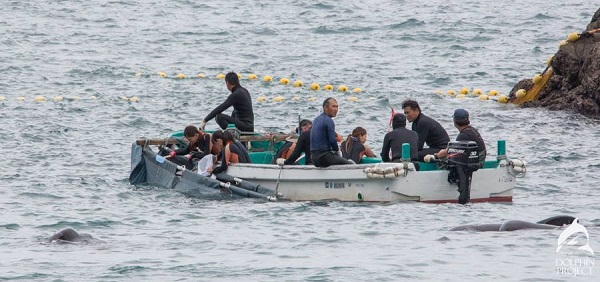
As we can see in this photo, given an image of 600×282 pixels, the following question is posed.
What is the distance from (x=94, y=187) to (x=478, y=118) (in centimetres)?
1160

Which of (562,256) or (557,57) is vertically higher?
(557,57)

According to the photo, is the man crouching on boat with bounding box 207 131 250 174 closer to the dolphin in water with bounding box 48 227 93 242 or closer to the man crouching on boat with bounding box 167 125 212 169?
the man crouching on boat with bounding box 167 125 212 169

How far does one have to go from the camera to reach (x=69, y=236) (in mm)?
16766

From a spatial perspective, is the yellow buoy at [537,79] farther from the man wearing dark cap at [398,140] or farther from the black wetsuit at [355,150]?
the man wearing dark cap at [398,140]

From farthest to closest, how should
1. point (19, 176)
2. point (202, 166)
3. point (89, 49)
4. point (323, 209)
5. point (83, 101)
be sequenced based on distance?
point (89, 49)
point (83, 101)
point (19, 176)
point (202, 166)
point (323, 209)

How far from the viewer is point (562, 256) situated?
1574cm

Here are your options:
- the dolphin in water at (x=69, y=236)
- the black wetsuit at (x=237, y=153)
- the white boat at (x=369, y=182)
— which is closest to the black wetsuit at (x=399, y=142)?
the white boat at (x=369, y=182)

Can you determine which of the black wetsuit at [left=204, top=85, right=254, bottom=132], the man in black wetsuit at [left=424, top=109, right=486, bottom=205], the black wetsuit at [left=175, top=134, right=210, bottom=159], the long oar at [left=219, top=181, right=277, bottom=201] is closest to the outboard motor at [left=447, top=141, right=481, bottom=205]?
the man in black wetsuit at [left=424, top=109, right=486, bottom=205]

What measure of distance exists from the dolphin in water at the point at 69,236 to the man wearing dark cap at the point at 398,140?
16.7 ft

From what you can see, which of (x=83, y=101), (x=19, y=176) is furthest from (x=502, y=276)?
(x=83, y=101)

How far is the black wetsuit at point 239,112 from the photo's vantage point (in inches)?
905

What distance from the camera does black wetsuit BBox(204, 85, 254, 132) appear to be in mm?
22984

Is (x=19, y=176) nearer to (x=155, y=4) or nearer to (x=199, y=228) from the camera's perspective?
(x=199, y=228)

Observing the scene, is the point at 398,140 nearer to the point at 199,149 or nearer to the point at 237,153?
the point at 237,153
